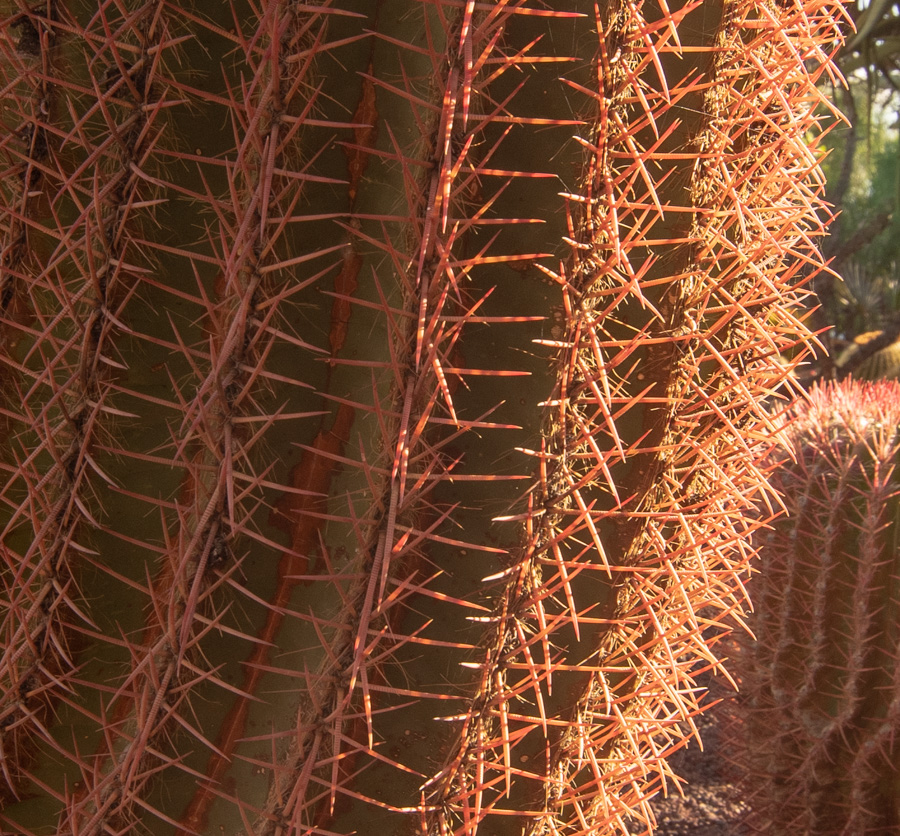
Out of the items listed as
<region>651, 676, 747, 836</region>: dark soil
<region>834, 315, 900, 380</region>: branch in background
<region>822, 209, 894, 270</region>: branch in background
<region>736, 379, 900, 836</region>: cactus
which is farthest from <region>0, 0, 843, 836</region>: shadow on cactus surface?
<region>822, 209, 894, 270</region>: branch in background

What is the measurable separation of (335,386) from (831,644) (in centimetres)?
187

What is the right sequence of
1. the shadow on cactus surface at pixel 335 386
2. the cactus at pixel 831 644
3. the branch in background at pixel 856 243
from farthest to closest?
1. the branch in background at pixel 856 243
2. the cactus at pixel 831 644
3. the shadow on cactus surface at pixel 335 386

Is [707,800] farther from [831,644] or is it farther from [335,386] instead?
[335,386]

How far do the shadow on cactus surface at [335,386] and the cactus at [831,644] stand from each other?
147cm

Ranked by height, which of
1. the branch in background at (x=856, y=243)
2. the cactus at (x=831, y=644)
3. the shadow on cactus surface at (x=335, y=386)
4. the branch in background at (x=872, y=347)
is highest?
the shadow on cactus surface at (x=335, y=386)

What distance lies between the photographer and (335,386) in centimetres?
90

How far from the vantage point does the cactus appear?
2.15 metres

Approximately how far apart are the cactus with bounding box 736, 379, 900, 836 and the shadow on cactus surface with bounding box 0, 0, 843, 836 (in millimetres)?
1474

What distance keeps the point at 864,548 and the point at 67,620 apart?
1.97 metres

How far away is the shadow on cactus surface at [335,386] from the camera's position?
82 centimetres

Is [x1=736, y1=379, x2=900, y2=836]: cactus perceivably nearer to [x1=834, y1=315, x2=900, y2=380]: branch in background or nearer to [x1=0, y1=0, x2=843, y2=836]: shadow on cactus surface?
[x1=0, y1=0, x2=843, y2=836]: shadow on cactus surface

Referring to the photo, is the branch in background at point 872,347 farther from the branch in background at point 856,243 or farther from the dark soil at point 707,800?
the dark soil at point 707,800

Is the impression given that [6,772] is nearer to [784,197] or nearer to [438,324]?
[438,324]

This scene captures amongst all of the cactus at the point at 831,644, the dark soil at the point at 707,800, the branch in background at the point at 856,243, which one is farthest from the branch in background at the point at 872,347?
the cactus at the point at 831,644
